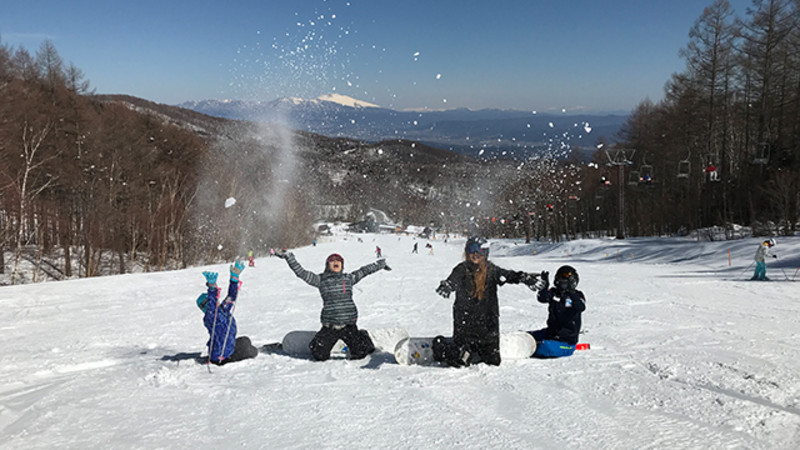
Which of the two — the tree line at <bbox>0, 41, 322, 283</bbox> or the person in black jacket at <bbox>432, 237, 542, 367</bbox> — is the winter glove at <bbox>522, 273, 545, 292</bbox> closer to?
the person in black jacket at <bbox>432, 237, 542, 367</bbox>

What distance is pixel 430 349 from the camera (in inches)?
274

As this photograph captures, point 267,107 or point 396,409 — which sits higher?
point 267,107

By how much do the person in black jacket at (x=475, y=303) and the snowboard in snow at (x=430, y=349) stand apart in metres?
0.32

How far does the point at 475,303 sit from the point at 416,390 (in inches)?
53.5

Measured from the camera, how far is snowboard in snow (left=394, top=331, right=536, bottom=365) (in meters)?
6.89

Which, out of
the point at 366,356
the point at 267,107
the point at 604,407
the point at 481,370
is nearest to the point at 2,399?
the point at 366,356

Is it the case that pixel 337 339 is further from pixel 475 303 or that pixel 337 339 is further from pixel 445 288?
pixel 475 303

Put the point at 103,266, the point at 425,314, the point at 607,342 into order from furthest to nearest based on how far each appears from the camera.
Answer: the point at 103,266, the point at 425,314, the point at 607,342

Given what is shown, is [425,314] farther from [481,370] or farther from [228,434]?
[228,434]

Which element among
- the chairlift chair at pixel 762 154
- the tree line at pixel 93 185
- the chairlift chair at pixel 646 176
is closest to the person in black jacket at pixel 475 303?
the tree line at pixel 93 185

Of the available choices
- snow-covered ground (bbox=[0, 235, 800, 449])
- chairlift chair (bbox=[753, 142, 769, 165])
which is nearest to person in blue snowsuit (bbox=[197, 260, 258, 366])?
snow-covered ground (bbox=[0, 235, 800, 449])

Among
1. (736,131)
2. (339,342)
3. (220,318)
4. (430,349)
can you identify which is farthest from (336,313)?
(736,131)

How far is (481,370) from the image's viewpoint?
6512mm

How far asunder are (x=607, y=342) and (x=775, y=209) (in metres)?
32.4
